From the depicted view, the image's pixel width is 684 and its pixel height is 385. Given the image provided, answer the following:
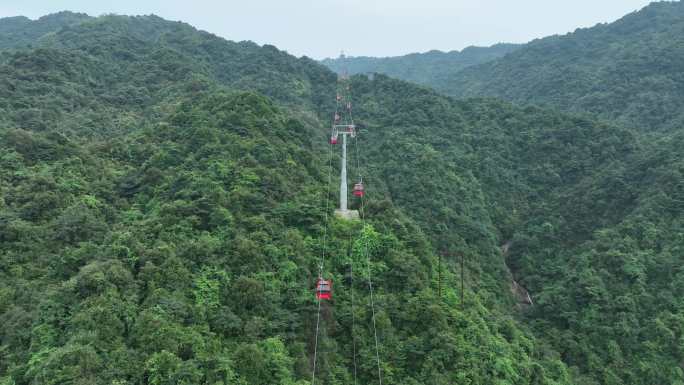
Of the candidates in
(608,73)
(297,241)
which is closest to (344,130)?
(297,241)

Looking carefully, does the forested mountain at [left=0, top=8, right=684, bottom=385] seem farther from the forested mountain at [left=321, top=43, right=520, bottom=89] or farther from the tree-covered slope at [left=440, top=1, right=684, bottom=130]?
the forested mountain at [left=321, top=43, right=520, bottom=89]

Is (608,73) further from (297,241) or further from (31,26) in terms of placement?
(31,26)

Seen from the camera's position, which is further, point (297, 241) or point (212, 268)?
point (297, 241)

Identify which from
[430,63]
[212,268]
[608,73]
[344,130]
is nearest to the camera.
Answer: [212,268]

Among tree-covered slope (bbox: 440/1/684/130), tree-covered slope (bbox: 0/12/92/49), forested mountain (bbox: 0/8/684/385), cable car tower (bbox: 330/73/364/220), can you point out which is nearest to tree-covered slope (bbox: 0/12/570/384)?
forested mountain (bbox: 0/8/684/385)

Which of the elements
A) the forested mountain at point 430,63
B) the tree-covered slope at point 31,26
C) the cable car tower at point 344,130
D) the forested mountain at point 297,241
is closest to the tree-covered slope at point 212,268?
the forested mountain at point 297,241

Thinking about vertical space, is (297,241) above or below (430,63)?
below

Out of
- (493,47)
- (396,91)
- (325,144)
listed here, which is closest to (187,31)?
(396,91)
